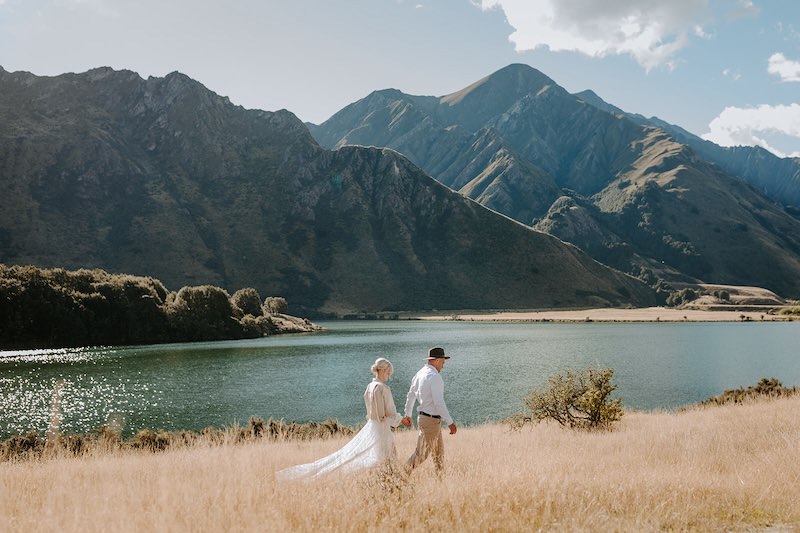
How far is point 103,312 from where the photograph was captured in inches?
3920

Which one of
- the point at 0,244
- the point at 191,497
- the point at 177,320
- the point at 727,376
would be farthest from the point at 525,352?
the point at 0,244

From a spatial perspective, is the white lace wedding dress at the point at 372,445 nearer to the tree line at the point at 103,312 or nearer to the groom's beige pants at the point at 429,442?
the groom's beige pants at the point at 429,442

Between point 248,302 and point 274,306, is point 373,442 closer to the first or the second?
point 248,302

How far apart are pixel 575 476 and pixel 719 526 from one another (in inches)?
106

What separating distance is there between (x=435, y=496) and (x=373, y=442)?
7.04 feet

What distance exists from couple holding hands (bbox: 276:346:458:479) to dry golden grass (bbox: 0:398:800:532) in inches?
17.8

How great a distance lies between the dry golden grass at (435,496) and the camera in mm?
7355

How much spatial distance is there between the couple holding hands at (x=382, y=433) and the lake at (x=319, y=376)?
83.5ft

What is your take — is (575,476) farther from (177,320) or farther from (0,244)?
(0,244)

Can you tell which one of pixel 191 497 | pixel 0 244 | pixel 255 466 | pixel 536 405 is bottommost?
pixel 536 405

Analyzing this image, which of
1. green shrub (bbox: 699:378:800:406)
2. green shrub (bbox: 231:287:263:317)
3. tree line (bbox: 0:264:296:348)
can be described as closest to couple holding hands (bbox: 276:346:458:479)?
green shrub (bbox: 699:378:800:406)

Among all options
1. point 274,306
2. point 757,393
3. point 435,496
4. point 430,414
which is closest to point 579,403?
point 430,414

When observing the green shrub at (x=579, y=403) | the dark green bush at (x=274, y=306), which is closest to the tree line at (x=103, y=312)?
the dark green bush at (x=274, y=306)

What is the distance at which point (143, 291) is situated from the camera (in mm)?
107062
